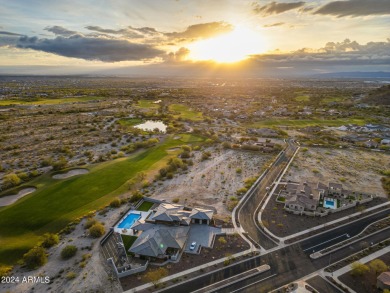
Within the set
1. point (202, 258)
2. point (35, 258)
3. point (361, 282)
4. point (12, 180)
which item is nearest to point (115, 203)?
point (35, 258)

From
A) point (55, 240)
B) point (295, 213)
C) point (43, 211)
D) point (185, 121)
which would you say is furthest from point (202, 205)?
point (185, 121)

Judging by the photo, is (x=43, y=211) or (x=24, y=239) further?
(x=43, y=211)

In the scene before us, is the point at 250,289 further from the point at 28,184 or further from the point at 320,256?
the point at 28,184

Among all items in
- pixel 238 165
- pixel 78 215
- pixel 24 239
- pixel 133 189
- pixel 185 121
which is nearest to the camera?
pixel 24 239

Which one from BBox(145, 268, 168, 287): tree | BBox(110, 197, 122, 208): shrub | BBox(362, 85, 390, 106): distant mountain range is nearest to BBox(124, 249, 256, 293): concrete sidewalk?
BBox(145, 268, 168, 287): tree

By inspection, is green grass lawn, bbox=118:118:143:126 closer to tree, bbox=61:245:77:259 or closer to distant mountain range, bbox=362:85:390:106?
tree, bbox=61:245:77:259
